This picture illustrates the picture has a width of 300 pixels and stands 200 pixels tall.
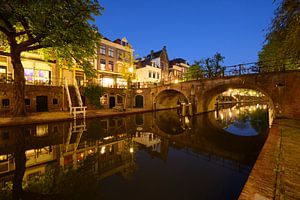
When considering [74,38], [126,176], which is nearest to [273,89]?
[126,176]

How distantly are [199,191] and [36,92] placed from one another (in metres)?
21.4

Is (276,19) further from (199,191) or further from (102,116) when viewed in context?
(102,116)

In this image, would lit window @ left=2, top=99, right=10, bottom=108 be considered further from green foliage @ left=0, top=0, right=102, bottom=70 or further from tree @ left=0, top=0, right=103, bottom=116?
green foliage @ left=0, top=0, right=102, bottom=70

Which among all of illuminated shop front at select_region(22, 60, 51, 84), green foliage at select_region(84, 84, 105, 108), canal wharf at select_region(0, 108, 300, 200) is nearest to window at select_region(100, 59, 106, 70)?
illuminated shop front at select_region(22, 60, 51, 84)

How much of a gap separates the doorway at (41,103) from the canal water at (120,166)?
10.6 meters

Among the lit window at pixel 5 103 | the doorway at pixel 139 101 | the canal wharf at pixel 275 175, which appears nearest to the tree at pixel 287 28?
the canal wharf at pixel 275 175

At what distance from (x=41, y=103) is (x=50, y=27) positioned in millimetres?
12392

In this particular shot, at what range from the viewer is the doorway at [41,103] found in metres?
18.6

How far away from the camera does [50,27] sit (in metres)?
10.5

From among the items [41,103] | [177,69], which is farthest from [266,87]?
[177,69]

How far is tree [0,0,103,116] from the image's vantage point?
9570 mm

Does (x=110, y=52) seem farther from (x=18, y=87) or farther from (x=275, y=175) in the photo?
(x=275, y=175)

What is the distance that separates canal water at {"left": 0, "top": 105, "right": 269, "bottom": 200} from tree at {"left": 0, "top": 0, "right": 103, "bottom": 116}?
6856 mm

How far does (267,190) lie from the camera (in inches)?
115
